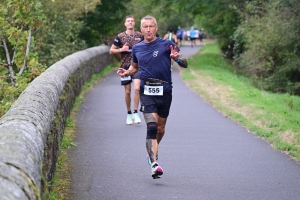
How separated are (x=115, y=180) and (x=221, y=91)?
10.1 m

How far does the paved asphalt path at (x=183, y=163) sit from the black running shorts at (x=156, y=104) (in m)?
0.80

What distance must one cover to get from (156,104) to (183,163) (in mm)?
1171

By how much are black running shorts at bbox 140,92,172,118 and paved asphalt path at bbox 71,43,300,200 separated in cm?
80

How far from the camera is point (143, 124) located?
1223cm

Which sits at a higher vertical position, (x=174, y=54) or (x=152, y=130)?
(x=174, y=54)

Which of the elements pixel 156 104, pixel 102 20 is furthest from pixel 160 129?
pixel 102 20

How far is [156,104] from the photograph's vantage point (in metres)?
8.00

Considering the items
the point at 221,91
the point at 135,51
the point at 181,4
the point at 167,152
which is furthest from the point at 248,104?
the point at 181,4

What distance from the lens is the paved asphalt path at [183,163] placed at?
720cm

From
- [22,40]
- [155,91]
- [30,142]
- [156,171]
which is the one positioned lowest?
[156,171]

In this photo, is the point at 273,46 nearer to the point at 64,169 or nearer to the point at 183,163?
the point at 183,163

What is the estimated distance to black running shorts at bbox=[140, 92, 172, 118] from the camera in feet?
26.1

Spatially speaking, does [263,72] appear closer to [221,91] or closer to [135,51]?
[221,91]

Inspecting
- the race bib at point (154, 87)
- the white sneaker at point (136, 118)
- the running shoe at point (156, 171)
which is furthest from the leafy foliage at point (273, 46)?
the running shoe at point (156, 171)
